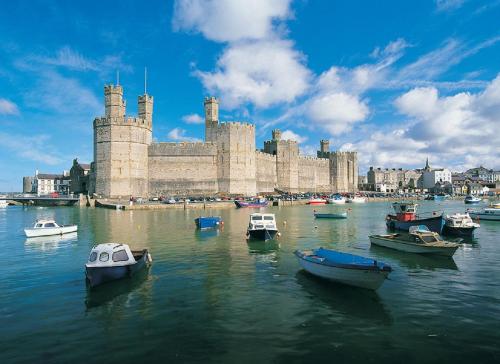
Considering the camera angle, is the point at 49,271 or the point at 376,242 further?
the point at 376,242

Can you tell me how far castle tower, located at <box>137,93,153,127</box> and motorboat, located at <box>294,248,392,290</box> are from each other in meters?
57.7

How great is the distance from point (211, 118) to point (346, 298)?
60.0 metres

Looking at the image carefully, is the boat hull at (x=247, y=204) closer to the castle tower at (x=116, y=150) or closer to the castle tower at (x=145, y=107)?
the castle tower at (x=116, y=150)

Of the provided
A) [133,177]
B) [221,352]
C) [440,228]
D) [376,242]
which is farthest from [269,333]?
[133,177]

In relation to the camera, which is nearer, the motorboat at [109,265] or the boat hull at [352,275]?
the boat hull at [352,275]

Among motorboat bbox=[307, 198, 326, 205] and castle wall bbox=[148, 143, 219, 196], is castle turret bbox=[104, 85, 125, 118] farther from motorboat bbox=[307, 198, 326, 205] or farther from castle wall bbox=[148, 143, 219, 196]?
motorboat bbox=[307, 198, 326, 205]

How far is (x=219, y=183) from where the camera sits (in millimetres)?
66688

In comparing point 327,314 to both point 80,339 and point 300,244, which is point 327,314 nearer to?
point 80,339

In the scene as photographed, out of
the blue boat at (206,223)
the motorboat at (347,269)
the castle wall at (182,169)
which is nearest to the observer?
the motorboat at (347,269)

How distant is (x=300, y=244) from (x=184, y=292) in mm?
9799

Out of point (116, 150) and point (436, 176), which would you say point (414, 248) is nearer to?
point (116, 150)

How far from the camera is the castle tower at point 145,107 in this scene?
65.4m

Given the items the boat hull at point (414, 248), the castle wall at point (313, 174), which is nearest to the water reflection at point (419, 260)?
the boat hull at point (414, 248)

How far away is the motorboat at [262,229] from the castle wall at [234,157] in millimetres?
44289
